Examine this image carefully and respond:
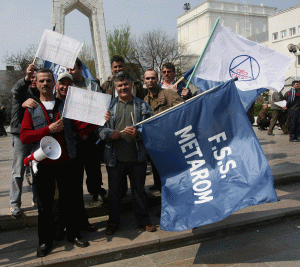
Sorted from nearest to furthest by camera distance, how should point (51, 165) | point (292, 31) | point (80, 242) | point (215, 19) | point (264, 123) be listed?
1. point (51, 165)
2. point (80, 242)
3. point (264, 123)
4. point (292, 31)
5. point (215, 19)

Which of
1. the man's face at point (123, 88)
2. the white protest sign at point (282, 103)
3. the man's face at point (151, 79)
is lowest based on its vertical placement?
the white protest sign at point (282, 103)

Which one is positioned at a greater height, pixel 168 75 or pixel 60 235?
pixel 168 75

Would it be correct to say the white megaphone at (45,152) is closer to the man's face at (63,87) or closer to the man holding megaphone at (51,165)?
the man holding megaphone at (51,165)

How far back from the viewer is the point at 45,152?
3.29 metres

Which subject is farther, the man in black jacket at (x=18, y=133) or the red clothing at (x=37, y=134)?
the man in black jacket at (x=18, y=133)

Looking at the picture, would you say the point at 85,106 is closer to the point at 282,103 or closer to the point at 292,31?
the point at 282,103

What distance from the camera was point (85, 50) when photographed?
3706 cm

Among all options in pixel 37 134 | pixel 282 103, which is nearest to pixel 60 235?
pixel 37 134

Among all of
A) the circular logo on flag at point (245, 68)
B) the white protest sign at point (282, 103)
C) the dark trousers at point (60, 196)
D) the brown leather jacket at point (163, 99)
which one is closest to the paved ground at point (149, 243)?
the dark trousers at point (60, 196)

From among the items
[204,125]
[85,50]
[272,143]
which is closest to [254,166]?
[204,125]

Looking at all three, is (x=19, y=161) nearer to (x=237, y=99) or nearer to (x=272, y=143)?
(x=237, y=99)

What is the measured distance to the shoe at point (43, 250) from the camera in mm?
3471

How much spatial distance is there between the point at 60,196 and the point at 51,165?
424mm

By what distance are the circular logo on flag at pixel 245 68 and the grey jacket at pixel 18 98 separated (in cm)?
287
